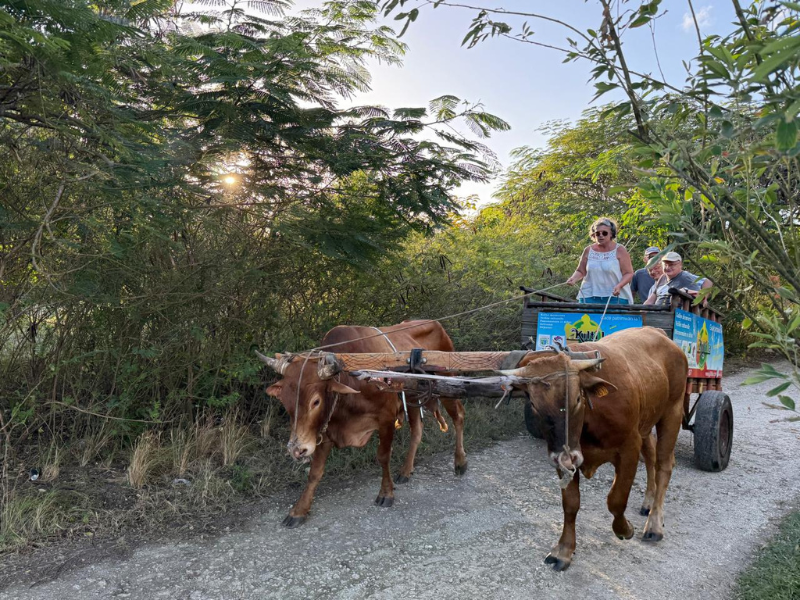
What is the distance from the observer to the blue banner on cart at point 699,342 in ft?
18.3

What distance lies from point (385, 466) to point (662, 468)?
7.52 feet

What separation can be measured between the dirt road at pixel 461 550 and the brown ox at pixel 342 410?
0.25m

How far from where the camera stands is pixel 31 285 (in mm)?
4848

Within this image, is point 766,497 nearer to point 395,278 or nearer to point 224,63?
point 395,278

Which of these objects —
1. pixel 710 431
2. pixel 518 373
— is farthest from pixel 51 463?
pixel 710 431

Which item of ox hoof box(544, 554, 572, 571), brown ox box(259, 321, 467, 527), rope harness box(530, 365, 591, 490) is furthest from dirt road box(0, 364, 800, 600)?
rope harness box(530, 365, 591, 490)

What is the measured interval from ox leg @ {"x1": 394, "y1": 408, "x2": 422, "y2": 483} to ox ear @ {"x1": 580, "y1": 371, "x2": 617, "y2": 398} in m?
2.57

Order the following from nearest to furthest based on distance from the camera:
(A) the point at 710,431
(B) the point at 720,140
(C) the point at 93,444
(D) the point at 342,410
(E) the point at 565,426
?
(B) the point at 720,140
(E) the point at 565,426
(D) the point at 342,410
(C) the point at 93,444
(A) the point at 710,431

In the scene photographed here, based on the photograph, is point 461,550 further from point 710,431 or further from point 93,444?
point 93,444

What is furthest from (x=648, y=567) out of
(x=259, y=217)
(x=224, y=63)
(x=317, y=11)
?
(x=317, y=11)

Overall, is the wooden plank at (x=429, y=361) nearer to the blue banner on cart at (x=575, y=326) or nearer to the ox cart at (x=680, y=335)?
the ox cart at (x=680, y=335)

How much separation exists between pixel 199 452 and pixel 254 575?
212cm

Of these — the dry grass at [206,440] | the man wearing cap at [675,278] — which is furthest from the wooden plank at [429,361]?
the man wearing cap at [675,278]

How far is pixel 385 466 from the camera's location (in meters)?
4.96
